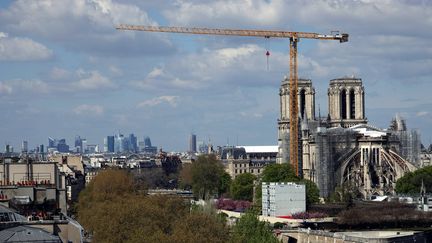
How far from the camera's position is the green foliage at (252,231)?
6353 centimetres

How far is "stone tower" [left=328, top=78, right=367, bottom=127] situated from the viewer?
538ft

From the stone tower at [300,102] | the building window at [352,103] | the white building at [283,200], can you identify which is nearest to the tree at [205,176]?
the stone tower at [300,102]

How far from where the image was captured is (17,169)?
54844 millimetres

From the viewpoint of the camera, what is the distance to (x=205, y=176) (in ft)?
501

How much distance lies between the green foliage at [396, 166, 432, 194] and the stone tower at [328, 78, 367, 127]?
3700 centimetres

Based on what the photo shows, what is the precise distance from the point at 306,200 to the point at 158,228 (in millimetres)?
58537

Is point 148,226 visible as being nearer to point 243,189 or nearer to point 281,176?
point 281,176

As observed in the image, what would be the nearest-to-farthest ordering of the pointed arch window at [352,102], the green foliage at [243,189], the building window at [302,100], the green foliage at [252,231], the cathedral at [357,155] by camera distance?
the green foliage at [252,231] → the cathedral at [357,155] → the green foliage at [243,189] → the pointed arch window at [352,102] → the building window at [302,100]

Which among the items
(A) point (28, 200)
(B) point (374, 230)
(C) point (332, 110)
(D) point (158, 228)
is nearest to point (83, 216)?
(D) point (158, 228)

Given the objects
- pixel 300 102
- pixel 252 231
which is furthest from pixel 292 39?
pixel 252 231

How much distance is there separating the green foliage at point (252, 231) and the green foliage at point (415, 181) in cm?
5600

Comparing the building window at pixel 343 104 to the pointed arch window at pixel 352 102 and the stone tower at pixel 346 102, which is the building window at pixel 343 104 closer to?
the stone tower at pixel 346 102

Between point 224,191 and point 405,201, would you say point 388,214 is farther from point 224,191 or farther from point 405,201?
point 224,191

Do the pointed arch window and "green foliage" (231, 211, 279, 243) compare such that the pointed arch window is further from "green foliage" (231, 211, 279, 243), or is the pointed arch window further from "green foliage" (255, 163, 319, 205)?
"green foliage" (231, 211, 279, 243)
